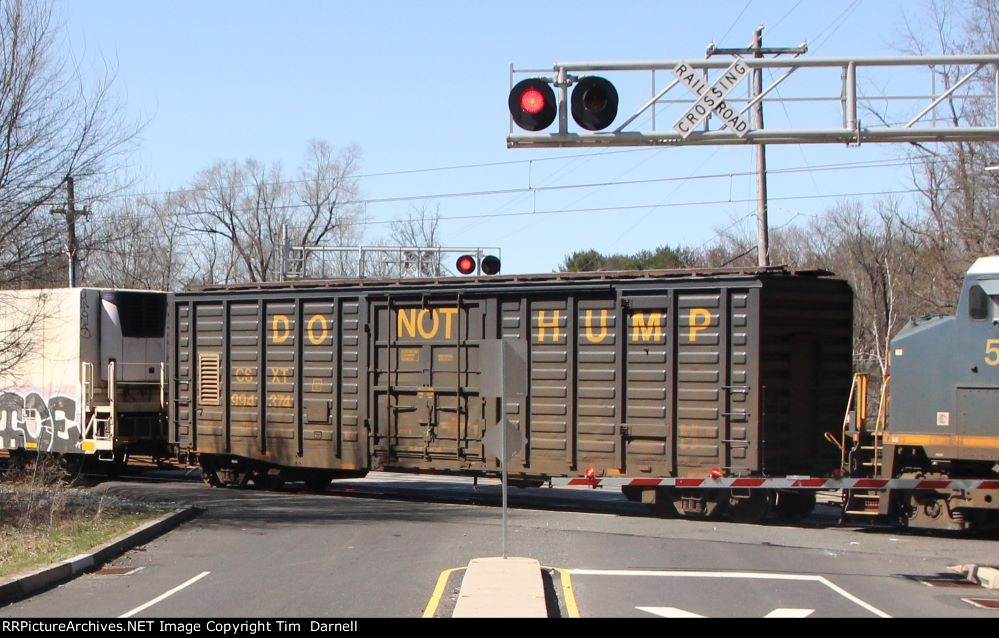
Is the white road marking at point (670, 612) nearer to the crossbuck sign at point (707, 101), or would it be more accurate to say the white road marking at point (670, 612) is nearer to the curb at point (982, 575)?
the curb at point (982, 575)

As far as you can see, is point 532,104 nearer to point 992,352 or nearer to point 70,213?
point 992,352

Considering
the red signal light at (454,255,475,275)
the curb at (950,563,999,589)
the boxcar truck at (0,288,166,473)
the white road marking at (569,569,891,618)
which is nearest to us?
the curb at (950,563,999,589)

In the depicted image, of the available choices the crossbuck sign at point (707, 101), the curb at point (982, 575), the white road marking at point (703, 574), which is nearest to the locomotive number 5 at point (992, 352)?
the curb at point (982, 575)

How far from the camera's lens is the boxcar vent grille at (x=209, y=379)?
68.4 ft

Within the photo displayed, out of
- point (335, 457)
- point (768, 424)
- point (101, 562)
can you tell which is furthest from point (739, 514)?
point (101, 562)

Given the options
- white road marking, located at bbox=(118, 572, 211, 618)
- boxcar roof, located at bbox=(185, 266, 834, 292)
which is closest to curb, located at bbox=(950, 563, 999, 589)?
boxcar roof, located at bbox=(185, 266, 834, 292)

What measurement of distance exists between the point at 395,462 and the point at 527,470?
251 centimetres

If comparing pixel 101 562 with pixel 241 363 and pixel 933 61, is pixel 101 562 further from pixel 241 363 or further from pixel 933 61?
→ pixel 933 61

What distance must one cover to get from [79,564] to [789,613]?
7.78m

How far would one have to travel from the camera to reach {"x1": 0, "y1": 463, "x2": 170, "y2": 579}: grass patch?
12883mm

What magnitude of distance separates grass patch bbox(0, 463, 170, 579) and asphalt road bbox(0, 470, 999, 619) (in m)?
0.65

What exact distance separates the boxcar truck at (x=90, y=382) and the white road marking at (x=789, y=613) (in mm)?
15393

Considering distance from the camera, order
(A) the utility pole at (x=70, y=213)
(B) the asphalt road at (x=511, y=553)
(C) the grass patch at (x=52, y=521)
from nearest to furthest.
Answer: (B) the asphalt road at (x=511, y=553) < (C) the grass patch at (x=52, y=521) < (A) the utility pole at (x=70, y=213)

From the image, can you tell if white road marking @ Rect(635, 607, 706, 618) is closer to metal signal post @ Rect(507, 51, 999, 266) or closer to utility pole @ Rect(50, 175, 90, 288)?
metal signal post @ Rect(507, 51, 999, 266)
